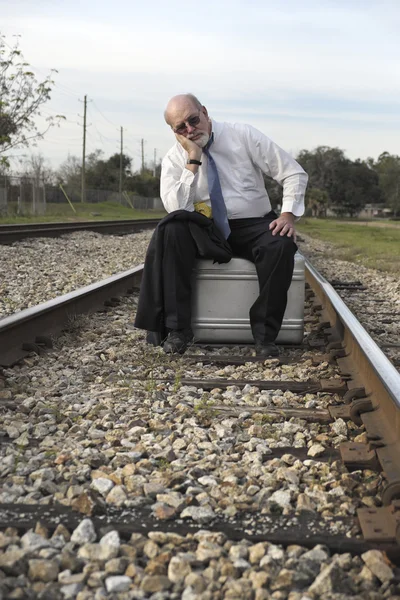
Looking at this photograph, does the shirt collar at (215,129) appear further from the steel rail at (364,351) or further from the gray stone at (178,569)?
the gray stone at (178,569)

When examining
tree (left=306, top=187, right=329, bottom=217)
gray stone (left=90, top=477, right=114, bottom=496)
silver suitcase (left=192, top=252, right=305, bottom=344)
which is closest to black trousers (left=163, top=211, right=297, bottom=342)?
silver suitcase (left=192, top=252, right=305, bottom=344)

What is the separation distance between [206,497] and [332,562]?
0.49 metres

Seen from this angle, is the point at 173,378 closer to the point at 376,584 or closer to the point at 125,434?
the point at 125,434

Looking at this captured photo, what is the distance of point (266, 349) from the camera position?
14.1 ft

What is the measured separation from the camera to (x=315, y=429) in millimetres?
2889

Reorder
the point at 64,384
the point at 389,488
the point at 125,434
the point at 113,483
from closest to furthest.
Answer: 1. the point at 389,488
2. the point at 113,483
3. the point at 125,434
4. the point at 64,384

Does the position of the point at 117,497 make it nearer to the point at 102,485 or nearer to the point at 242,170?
the point at 102,485

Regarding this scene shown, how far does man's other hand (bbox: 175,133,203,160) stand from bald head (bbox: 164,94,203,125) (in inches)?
5.6

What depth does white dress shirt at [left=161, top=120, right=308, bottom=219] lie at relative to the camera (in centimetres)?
461

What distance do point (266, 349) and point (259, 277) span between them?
46 cm

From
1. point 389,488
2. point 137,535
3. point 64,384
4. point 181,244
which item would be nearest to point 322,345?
point 181,244

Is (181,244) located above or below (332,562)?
above

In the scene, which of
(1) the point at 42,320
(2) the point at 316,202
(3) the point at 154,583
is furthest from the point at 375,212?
(3) the point at 154,583

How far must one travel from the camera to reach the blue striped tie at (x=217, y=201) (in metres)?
4.54
